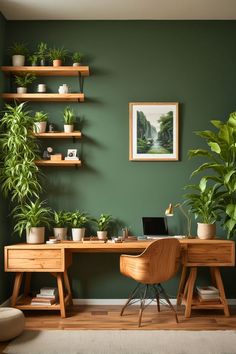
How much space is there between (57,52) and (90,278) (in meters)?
2.49

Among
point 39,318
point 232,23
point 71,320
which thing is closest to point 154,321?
point 71,320

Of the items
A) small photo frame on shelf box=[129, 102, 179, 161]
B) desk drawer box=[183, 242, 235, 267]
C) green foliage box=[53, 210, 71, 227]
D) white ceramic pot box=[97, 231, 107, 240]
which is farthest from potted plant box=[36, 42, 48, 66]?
desk drawer box=[183, 242, 235, 267]

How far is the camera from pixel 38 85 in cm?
527

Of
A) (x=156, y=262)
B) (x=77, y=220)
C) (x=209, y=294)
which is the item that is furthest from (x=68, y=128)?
(x=209, y=294)

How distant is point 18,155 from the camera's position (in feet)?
16.0

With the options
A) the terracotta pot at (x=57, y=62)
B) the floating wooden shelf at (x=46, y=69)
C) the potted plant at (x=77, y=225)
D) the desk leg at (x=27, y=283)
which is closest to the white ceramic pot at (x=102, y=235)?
the potted plant at (x=77, y=225)

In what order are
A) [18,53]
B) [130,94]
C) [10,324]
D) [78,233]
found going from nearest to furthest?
[10,324], [78,233], [18,53], [130,94]

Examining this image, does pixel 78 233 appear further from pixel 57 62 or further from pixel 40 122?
pixel 57 62

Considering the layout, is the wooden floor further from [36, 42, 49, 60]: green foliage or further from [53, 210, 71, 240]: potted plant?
[36, 42, 49, 60]: green foliage

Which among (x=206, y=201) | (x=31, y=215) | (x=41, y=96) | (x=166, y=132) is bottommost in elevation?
(x=31, y=215)

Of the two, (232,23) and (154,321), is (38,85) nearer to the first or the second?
(232,23)

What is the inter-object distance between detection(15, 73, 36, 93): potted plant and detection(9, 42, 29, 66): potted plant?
0.43 feet

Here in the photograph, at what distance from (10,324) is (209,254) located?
2017mm

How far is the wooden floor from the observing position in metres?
4.34
